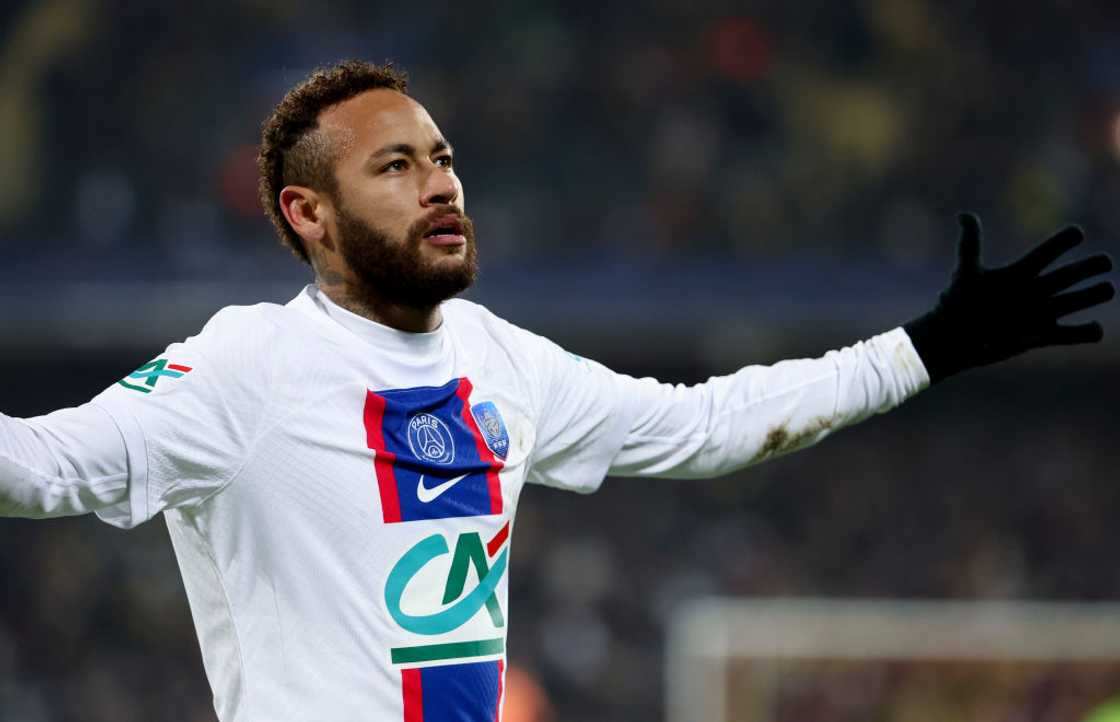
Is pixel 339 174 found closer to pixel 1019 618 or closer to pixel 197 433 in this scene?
pixel 197 433

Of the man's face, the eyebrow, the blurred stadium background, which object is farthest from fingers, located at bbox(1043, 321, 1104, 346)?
the blurred stadium background

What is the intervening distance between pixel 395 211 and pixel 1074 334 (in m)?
1.23

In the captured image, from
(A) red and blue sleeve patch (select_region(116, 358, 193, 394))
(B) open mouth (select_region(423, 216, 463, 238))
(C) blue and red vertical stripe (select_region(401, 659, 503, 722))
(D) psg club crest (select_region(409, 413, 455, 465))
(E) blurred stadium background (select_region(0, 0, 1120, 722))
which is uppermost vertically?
(E) blurred stadium background (select_region(0, 0, 1120, 722))

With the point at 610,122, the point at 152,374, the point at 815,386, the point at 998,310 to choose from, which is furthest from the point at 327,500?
the point at 610,122

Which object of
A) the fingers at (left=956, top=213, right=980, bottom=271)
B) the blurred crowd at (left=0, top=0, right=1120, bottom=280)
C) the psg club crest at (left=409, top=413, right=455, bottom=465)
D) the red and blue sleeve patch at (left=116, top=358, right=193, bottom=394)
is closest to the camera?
the red and blue sleeve patch at (left=116, top=358, right=193, bottom=394)

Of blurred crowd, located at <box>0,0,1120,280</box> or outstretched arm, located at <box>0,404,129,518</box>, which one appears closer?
outstretched arm, located at <box>0,404,129,518</box>

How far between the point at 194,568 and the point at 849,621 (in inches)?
256

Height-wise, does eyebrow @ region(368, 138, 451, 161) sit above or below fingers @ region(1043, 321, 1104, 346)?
above

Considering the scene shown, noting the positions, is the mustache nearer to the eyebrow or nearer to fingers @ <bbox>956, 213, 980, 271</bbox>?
the eyebrow

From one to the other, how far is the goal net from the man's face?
19.1 ft

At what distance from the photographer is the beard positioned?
263 centimetres

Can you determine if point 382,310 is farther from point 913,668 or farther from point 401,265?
point 913,668

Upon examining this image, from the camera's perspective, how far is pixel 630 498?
12.4 metres

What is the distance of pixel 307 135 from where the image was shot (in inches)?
106
